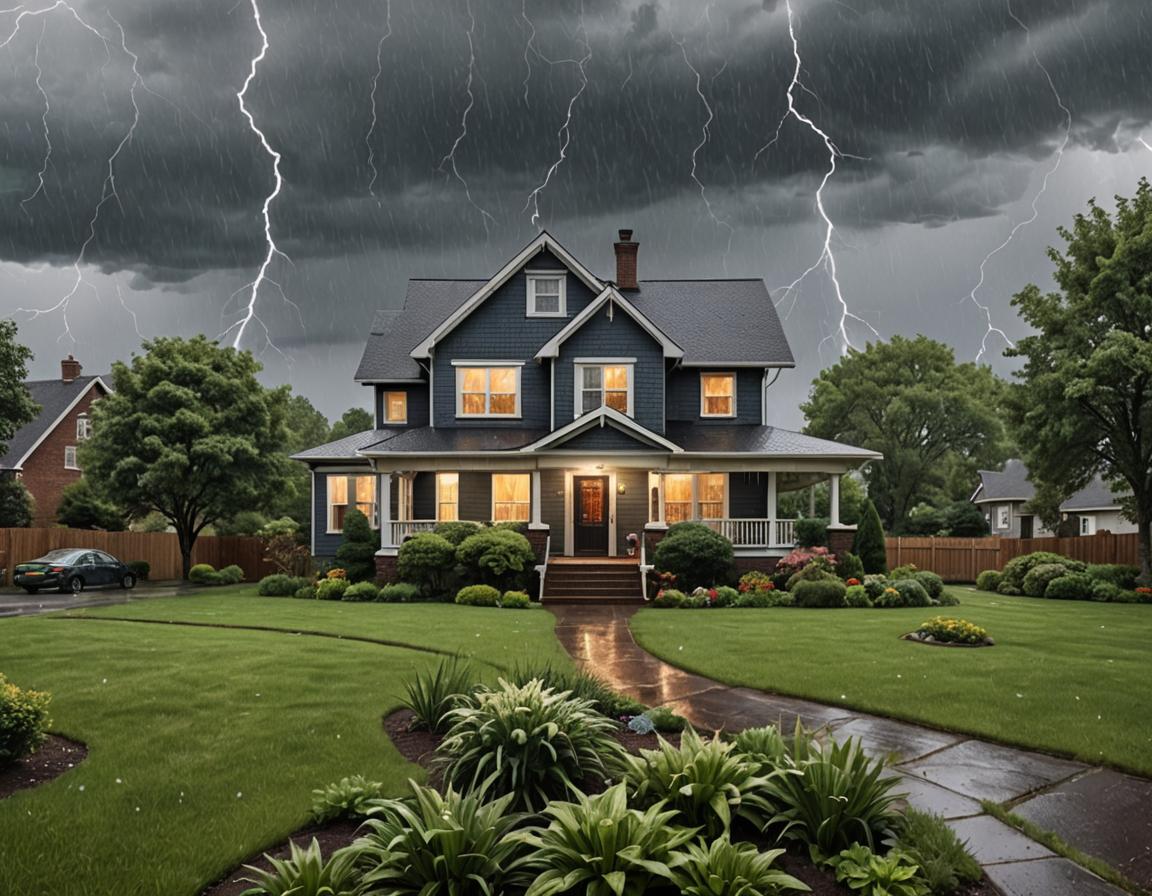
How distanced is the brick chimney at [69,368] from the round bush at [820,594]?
41.4 m

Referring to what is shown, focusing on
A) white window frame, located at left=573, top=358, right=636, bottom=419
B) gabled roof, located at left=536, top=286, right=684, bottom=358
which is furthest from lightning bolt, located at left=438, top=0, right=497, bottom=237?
white window frame, located at left=573, top=358, right=636, bottom=419

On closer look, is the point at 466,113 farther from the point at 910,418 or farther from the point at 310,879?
the point at 910,418

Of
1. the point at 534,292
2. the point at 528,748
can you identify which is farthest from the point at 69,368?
the point at 528,748

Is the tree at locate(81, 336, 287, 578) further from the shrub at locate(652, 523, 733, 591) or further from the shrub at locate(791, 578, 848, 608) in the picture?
the shrub at locate(791, 578, 848, 608)

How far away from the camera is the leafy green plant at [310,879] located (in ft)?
11.8

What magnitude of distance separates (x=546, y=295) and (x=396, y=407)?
6.58m

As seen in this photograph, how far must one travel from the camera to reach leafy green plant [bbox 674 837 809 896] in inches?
137

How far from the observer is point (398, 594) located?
20.1 m

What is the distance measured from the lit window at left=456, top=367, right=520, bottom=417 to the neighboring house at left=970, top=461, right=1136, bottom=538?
2867cm

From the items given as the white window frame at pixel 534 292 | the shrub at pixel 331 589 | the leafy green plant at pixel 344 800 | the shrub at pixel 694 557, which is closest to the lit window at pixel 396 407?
the white window frame at pixel 534 292

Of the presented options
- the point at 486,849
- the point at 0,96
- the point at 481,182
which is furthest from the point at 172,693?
the point at 0,96

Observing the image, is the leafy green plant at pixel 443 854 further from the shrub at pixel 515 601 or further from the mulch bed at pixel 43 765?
the shrub at pixel 515 601

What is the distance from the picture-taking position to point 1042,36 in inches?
997

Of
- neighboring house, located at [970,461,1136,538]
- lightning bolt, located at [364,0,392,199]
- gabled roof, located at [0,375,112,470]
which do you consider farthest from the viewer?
neighboring house, located at [970,461,1136,538]
